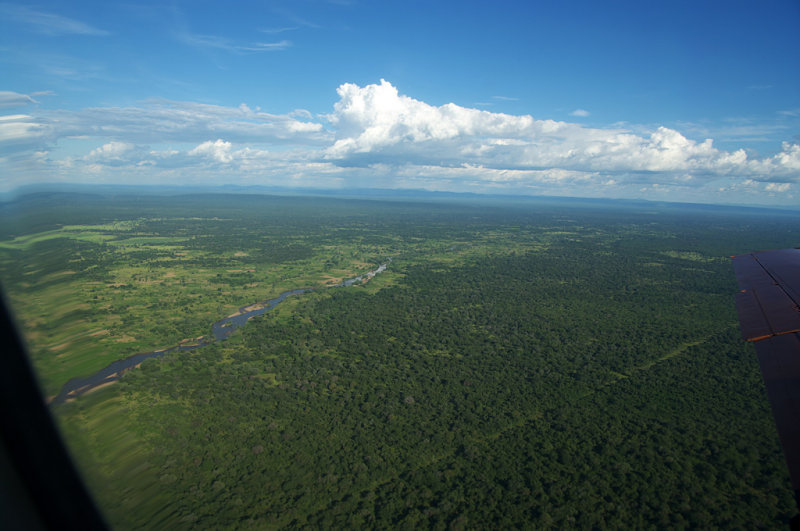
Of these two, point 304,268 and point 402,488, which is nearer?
point 402,488

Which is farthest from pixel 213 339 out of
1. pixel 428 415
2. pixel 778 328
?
pixel 778 328

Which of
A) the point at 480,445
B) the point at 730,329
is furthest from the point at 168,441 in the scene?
the point at 730,329

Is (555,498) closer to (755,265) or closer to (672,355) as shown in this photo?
(755,265)

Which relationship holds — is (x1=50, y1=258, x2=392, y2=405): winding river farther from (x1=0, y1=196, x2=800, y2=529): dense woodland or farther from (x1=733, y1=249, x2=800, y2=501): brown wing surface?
(x1=733, y1=249, x2=800, y2=501): brown wing surface

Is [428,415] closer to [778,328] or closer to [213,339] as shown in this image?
[778,328]

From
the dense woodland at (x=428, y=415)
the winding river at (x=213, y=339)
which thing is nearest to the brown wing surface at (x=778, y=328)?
the dense woodland at (x=428, y=415)

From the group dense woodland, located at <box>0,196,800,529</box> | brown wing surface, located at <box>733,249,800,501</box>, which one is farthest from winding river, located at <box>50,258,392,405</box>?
brown wing surface, located at <box>733,249,800,501</box>
